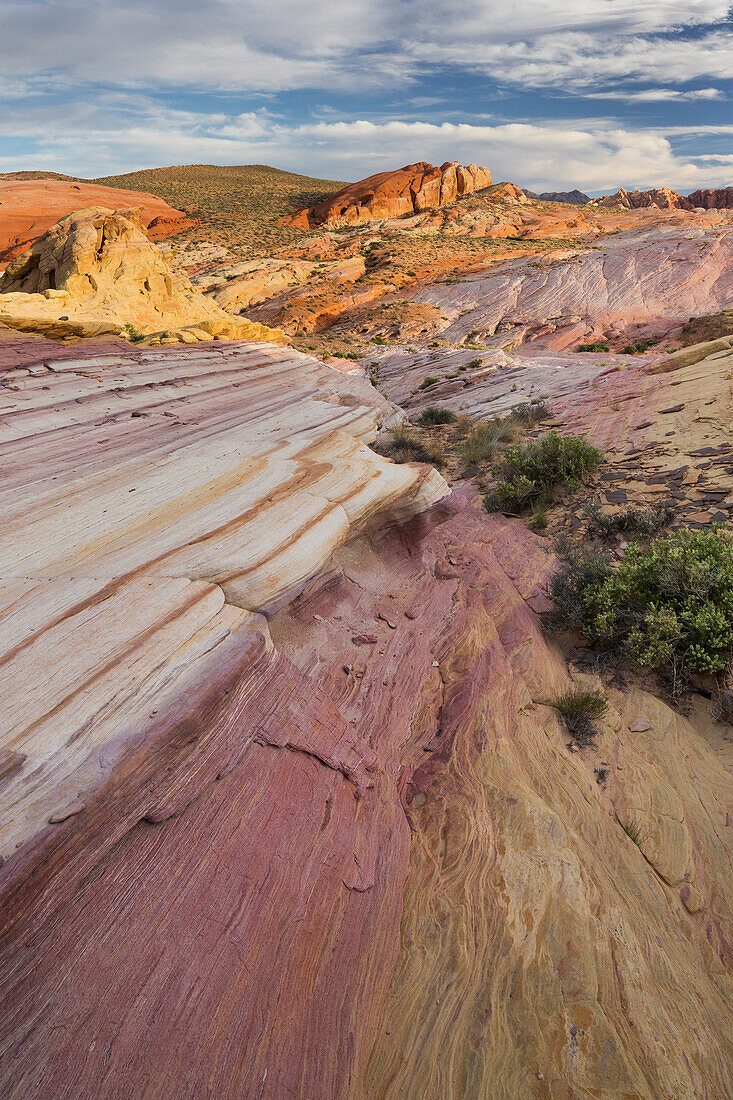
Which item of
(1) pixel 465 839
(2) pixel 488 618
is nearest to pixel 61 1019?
(1) pixel 465 839

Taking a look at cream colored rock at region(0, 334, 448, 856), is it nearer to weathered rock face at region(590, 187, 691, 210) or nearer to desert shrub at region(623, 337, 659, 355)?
desert shrub at region(623, 337, 659, 355)

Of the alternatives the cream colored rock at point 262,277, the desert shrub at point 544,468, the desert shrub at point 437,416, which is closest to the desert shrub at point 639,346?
the desert shrub at point 437,416

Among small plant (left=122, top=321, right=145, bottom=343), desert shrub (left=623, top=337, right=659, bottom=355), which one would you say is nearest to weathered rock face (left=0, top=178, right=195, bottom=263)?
desert shrub (left=623, top=337, right=659, bottom=355)

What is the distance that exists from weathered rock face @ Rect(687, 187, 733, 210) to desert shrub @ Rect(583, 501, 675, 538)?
119 meters

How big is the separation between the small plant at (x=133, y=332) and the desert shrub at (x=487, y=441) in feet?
24.4

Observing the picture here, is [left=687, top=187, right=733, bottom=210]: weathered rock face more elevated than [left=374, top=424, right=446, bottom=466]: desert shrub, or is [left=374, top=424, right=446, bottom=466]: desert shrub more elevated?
[left=687, top=187, right=733, bottom=210]: weathered rock face

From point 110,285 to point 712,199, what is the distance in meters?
124

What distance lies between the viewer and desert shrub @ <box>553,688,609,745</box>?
15.0 feet

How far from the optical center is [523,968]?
2883 millimetres

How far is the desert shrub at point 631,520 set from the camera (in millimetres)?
7184

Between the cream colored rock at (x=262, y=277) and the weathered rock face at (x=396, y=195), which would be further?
the weathered rock face at (x=396, y=195)

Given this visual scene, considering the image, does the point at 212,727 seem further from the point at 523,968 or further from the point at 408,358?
the point at 408,358

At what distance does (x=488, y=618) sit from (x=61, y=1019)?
4.86 m

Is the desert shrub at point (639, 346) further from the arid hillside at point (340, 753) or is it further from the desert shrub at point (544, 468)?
the desert shrub at point (544, 468)
